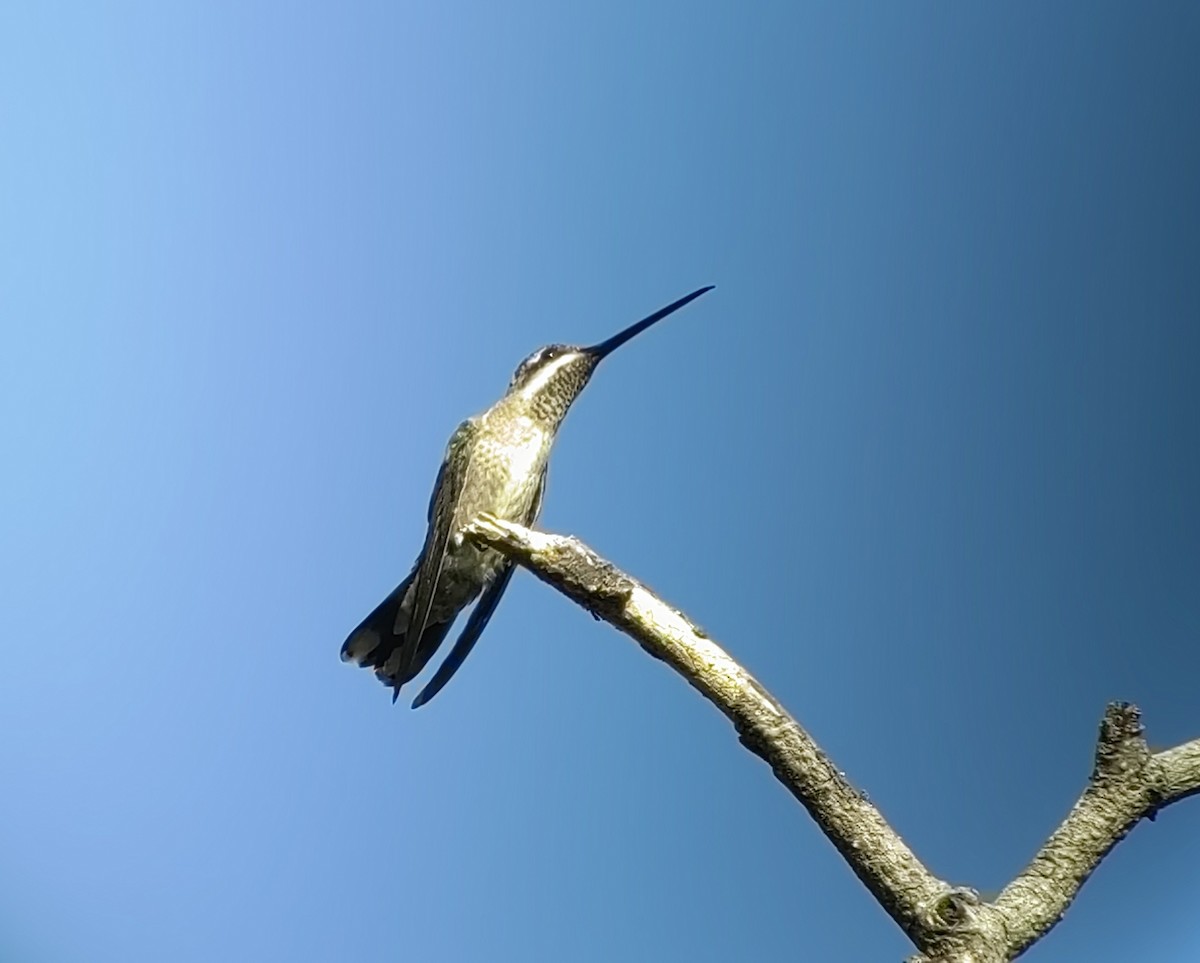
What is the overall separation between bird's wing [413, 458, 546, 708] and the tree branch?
1.10 metres

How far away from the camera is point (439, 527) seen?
7.35 ft

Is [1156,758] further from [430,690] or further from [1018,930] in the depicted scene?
[430,690]

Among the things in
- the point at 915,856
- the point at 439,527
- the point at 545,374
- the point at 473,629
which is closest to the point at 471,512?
the point at 439,527

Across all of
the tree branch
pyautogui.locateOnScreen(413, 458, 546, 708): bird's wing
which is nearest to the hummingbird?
pyautogui.locateOnScreen(413, 458, 546, 708): bird's wing

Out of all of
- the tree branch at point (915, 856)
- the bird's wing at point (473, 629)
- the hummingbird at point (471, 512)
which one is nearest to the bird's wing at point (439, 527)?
the hummingbird at point (471, 512)

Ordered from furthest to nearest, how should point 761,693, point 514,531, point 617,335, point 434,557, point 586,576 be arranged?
point 617,335, point 434,557, point 514,531, point 586,576, point 761,693

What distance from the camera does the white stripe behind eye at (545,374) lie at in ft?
7.89

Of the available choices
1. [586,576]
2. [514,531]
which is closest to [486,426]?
[514,531]

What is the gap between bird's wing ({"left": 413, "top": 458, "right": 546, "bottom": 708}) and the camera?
7.57ft

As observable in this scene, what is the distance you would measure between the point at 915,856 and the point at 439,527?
132 cm

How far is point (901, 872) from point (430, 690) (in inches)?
53.3

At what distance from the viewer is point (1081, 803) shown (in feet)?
4.01

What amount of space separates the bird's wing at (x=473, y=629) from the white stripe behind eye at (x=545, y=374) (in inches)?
7.5

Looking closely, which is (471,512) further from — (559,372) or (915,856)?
(915,856)
